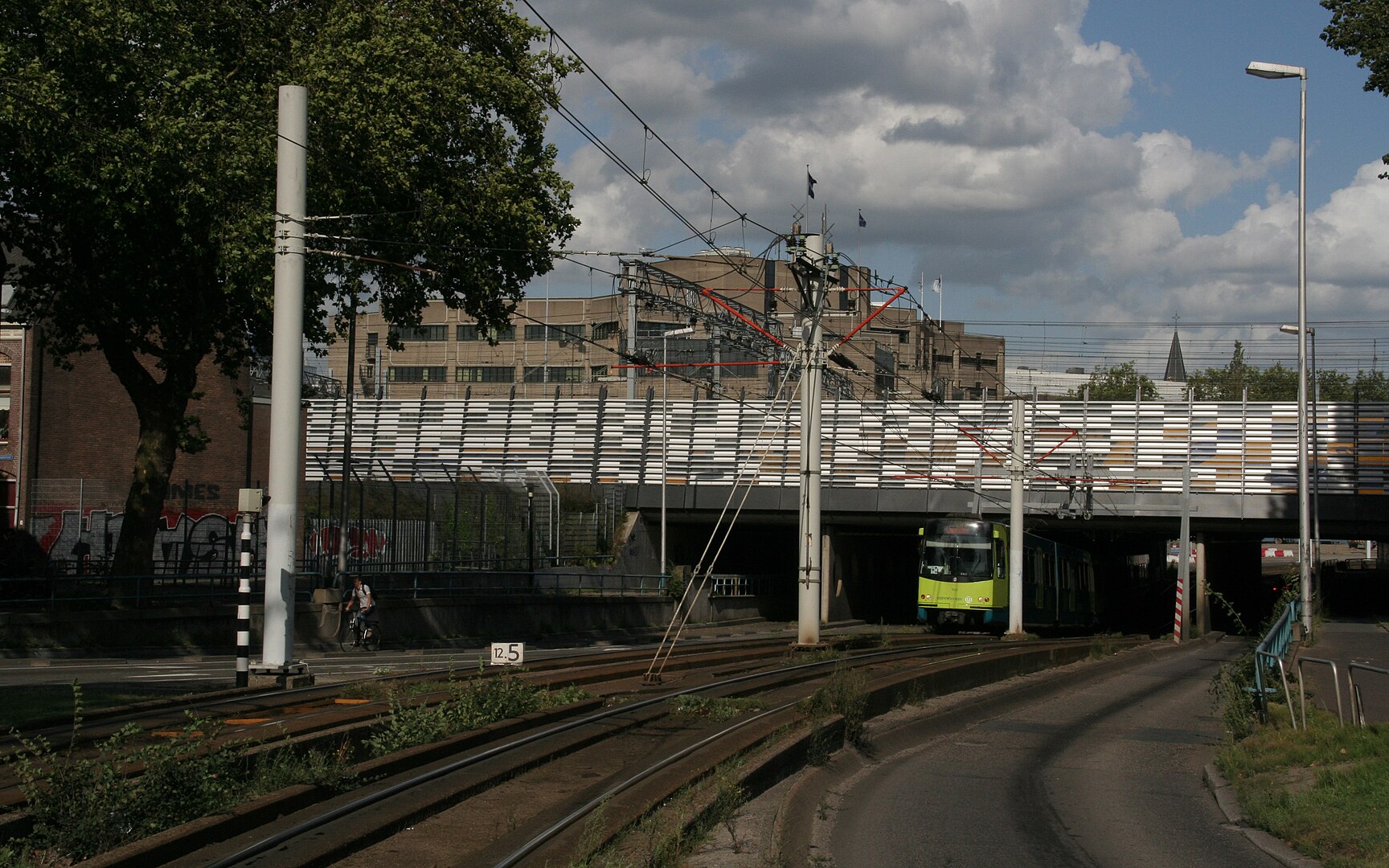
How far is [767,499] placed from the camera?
1989 inches

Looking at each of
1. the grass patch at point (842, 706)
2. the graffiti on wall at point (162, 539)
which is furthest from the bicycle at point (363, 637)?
the grass patch at point (842, 706)

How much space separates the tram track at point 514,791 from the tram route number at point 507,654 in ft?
5.01

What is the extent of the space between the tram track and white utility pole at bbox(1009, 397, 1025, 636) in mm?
19618

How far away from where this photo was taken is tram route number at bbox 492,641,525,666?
59.1ft

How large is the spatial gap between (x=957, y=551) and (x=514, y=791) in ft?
105

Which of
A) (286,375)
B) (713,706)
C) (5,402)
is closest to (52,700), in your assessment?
(286,375)

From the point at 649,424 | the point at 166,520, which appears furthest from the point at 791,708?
the point at 649,424

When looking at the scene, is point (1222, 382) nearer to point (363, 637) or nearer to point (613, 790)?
point (363, 637)

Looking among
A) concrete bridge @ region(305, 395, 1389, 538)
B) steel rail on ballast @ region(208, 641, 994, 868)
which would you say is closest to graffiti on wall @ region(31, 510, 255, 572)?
concrete bridge @ region(305, 395, 1389, 538)

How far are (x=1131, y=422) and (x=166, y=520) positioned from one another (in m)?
37.0

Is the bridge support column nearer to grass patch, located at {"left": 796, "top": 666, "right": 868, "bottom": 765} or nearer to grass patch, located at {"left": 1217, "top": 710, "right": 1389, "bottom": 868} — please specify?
grass patch, located at {"left": 1217, "top": 710, "right": 1389, "bottom": 868}

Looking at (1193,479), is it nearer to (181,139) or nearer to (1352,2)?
(1352,2)

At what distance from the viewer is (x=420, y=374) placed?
106062 mm

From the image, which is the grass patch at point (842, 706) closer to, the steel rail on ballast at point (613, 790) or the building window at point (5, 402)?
the steel rail on ballast at point (613, 790)
